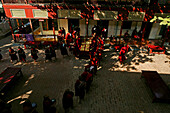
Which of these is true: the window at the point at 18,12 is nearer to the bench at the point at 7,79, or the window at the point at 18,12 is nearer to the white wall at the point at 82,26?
the white wall at the point at 82,26

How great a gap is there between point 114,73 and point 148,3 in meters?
8.64

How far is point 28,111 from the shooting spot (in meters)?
5.34

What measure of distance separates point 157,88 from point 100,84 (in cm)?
356

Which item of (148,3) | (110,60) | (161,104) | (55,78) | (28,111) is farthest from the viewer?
(148,3)

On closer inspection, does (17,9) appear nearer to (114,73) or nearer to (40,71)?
(40,71)

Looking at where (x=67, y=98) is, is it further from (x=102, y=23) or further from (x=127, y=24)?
(x=127, y=24)

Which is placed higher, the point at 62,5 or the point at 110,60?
the point at 62,5

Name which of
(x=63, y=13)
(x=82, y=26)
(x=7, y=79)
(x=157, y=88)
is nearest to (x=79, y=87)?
(x=157, y=88)

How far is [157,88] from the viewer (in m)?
7.25

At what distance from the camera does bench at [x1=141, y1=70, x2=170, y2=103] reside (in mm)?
6679

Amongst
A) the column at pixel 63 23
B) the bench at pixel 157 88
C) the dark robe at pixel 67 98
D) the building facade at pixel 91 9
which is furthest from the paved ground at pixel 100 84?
the column at pixel 63 23

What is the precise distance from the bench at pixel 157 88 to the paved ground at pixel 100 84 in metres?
0.63

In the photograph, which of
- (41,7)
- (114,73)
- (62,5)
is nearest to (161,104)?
(114,73)

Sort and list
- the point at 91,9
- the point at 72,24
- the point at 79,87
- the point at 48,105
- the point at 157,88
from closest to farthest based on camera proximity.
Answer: the point at 48,105 < the point at 79,87 < the point at 157,88 < the point at 91,9 < the point at 72,24
